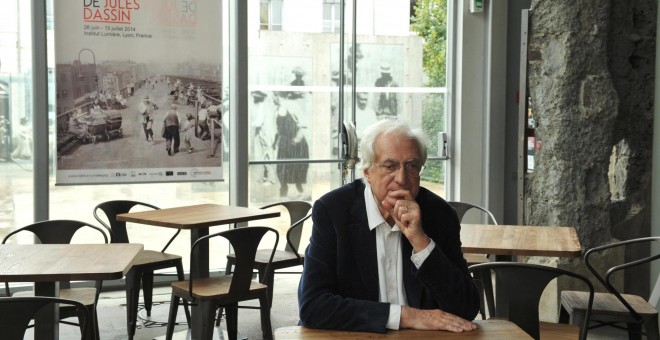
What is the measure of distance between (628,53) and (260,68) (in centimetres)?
312

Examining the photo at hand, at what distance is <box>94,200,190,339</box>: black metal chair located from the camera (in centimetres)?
602

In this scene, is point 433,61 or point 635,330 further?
point 433,61

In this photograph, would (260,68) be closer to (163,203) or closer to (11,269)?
(163,203)

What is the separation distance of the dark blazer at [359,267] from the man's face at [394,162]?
9 centimetres

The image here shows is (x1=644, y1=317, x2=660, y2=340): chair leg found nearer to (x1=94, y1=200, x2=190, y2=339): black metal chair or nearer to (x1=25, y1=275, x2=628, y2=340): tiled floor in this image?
(x1=25, y1=275, x2=628, y2=340): tiled floor

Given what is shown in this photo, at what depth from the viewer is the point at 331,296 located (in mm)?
2855

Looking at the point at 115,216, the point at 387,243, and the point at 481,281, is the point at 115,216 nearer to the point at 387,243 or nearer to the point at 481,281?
the point at 481,281

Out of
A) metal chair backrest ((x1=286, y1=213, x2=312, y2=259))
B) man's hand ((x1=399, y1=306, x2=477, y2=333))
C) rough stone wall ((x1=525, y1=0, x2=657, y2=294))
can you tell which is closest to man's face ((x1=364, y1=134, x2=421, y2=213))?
man's hand ((x1=399, y1=306, x2=477, y2=333))

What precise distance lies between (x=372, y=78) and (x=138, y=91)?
7.29 feet

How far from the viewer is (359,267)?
9.73 ft

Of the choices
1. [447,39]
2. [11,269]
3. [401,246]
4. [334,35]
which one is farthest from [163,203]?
[401,246]

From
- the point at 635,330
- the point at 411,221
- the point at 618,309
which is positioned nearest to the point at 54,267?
the point at 411,221

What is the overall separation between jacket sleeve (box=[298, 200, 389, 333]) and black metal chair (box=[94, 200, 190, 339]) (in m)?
3.11

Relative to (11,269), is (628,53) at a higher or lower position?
higher
